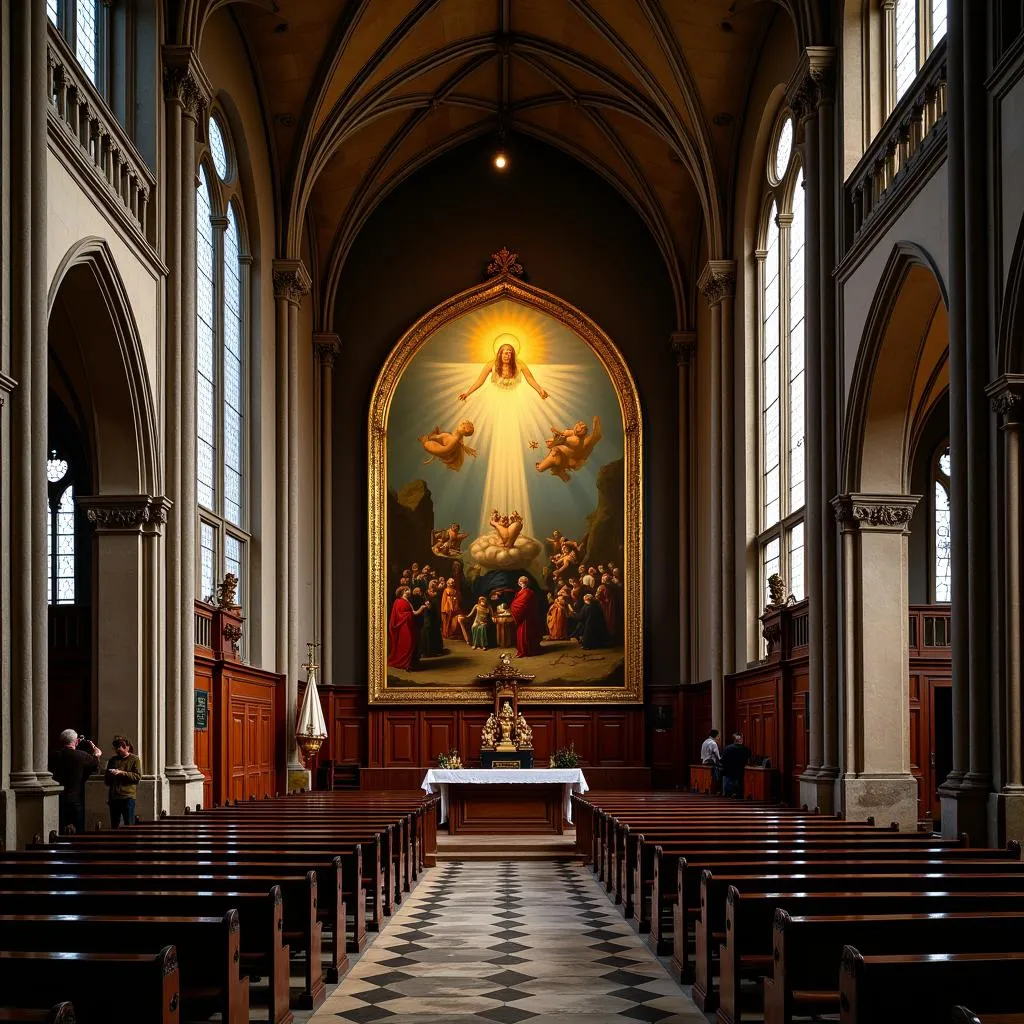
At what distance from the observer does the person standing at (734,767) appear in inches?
831

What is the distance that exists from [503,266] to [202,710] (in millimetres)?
13281

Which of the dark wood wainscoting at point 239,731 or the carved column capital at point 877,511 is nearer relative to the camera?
the carved column capital at point 877,511

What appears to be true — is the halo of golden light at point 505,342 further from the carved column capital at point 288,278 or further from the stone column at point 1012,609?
the stone column at point 1012,609

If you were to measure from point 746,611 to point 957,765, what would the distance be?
12394 millimetres

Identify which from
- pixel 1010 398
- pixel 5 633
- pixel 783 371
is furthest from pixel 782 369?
pixel 5 633

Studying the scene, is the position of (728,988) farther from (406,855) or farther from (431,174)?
(431,174)

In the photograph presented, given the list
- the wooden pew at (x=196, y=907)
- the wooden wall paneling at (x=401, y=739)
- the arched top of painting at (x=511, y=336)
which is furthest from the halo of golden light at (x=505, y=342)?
the wooden pew at (x=196, y=907)

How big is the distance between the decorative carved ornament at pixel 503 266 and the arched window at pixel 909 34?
1315 centimetres

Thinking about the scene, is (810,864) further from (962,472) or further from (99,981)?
(99,981)

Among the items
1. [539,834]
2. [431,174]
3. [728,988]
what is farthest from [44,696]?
[431,174]

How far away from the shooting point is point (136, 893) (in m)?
7.25

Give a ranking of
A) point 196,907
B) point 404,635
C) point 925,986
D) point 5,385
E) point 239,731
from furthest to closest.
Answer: point 404,635
point 239,731
point 5,385
point 196,907
point 925,986

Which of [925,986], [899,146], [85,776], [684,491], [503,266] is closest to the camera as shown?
[925,986]

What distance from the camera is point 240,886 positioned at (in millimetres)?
8172
